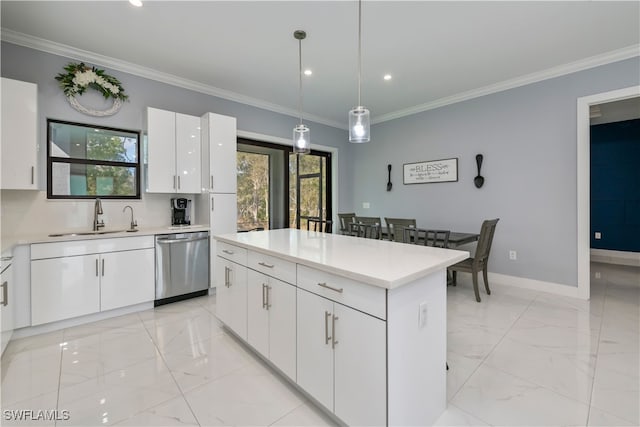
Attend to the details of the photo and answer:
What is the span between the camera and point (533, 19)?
2516mm

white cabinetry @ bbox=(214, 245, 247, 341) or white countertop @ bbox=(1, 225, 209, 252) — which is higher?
white countertop @ bbox=(1, 225, 209, 252)

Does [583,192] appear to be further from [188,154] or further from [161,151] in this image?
[161,151]

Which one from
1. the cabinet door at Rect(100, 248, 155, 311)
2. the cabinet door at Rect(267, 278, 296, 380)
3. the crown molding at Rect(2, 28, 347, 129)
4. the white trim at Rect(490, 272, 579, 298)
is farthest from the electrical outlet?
the crown molding at Rect(2, 28, 347, 129)

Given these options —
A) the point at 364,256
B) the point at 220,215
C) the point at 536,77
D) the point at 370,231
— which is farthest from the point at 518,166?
the point at 220,215

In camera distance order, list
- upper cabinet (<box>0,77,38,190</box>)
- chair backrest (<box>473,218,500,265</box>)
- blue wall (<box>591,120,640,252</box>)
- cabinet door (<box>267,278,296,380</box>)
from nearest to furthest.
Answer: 1. cabinet door (<box>267,278,296,380</box>)
2. upper cabinet (<box>0,77,38,190</box>)
3. chair backrest (<box>473,218,500,265</box>)
4. blue wall (<box>591,120,640,252</box>)

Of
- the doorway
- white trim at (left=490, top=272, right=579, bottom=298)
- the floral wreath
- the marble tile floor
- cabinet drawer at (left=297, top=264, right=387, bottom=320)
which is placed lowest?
the marble tile floor

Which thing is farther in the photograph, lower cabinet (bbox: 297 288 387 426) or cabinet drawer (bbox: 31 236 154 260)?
cabinet drawer (bbox: 31 236 154 260)

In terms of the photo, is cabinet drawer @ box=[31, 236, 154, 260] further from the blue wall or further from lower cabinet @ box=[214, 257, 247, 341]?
the blue wall

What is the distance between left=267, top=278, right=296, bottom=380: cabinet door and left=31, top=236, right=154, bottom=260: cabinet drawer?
1.98m

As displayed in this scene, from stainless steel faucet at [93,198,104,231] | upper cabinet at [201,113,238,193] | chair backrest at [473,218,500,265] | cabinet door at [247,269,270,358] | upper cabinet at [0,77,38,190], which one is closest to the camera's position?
cabinet door at [247,269,270,358]

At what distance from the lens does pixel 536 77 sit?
3572 mm

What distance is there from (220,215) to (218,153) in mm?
819

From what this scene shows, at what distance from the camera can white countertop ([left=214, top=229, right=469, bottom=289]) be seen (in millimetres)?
1243

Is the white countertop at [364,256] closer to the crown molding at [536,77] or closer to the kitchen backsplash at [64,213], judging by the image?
the kitchen backsplash at [64,213]
